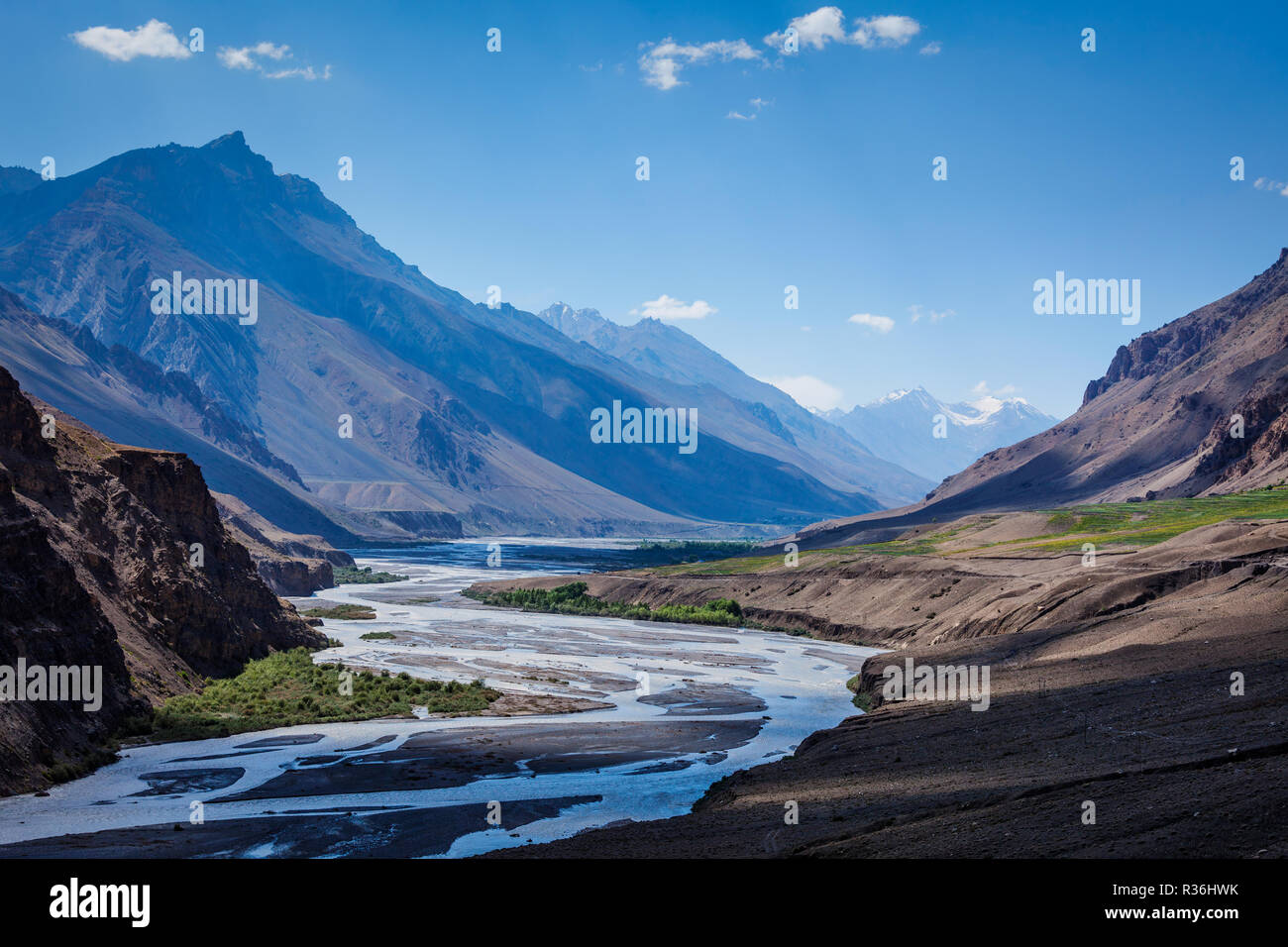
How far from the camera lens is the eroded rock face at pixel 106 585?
38.7 meters

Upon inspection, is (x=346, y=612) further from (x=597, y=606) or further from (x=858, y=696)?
(x=858, y=696)

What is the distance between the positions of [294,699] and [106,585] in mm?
10373

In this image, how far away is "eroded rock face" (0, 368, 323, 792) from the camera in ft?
127

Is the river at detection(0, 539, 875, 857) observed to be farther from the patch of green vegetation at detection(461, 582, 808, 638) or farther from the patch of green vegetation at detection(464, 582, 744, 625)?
the patch of green vegetation at detection(464, 582, 744, 625)

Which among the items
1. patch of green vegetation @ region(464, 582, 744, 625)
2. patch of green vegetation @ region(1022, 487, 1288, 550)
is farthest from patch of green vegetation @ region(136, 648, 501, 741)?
patch of green vegetation @ region(1022, 487, 1288, 550)

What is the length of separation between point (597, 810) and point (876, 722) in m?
13.6

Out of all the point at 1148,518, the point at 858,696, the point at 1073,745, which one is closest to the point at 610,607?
the point at 1148,518

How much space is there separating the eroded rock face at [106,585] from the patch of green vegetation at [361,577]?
90.1 m

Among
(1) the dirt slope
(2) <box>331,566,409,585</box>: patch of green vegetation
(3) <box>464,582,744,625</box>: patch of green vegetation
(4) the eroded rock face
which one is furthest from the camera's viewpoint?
(2) <box>331,566,409,585</box>: patch of green vegetation

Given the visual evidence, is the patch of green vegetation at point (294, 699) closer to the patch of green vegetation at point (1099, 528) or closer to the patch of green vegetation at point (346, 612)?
the patch of green vegetation at point (346, 612)

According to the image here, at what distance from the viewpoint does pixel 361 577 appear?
562 feet

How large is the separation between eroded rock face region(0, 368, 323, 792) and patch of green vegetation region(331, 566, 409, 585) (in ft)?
296
